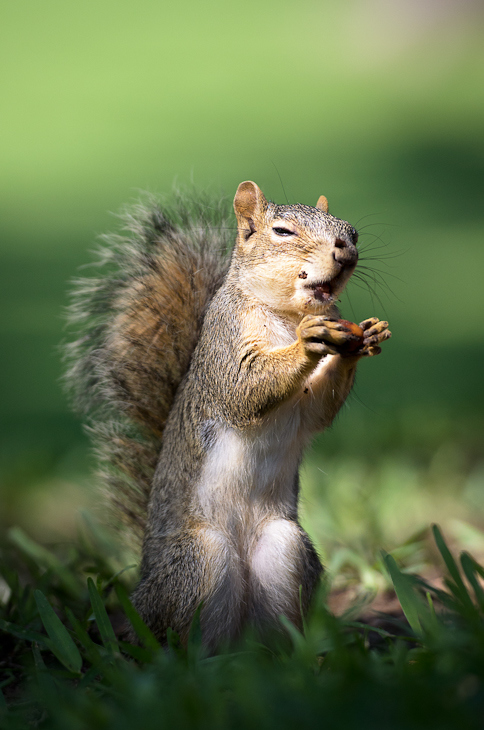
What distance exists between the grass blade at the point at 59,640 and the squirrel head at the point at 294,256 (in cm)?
90

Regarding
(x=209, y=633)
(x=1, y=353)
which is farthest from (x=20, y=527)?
(x=1, y=353)

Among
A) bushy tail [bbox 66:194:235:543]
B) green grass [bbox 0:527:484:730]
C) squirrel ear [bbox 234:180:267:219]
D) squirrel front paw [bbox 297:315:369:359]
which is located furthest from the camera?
bushy tail [bbox 66:194:235:543]

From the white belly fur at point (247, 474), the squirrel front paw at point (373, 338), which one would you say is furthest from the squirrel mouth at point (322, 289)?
the white belly fur at point (247, 474)

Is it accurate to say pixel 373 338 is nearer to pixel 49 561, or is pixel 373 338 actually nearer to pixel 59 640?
pixel 59 640

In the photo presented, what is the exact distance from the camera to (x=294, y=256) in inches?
71.9

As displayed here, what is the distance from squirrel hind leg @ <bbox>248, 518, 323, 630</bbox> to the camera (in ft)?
5.76

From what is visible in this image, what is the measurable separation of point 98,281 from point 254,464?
0.89 metres

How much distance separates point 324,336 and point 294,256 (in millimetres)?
259

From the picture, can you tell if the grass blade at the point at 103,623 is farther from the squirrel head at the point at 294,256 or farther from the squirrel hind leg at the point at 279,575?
the squirrel head at the point at 294,256

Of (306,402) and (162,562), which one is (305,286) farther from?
(162,562)

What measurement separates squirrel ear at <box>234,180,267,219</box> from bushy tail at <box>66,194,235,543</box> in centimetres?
26

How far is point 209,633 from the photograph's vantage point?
1.71m

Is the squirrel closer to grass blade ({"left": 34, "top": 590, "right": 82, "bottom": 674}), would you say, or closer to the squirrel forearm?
the squirrel forearm

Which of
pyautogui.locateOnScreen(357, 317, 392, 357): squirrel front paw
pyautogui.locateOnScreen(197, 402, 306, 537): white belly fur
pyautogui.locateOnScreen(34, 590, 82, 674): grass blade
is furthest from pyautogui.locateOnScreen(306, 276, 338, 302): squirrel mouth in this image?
pyautogui.locateOnScreen(34, 590, 82, 674): grass blade
